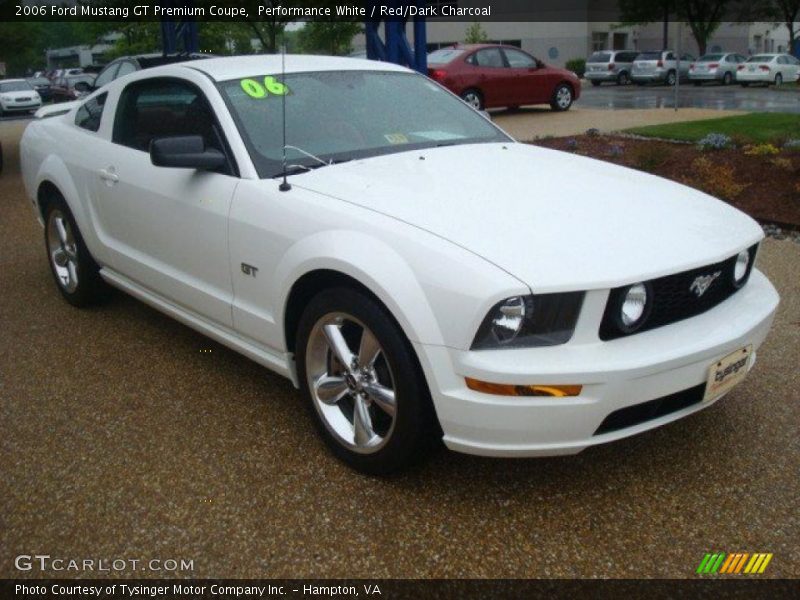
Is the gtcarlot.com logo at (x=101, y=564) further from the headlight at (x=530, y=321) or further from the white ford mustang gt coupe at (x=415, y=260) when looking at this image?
the headlight at (x=530, y=321)

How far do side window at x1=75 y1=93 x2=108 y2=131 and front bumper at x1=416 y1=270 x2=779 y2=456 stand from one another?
3087 millimetres

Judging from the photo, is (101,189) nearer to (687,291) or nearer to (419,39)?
(687,291)

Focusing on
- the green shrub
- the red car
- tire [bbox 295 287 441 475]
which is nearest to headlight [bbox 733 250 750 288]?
tire [bbox 295 287 441 475]

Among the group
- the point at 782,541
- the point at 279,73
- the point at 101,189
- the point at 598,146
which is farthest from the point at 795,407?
the point at 598,146

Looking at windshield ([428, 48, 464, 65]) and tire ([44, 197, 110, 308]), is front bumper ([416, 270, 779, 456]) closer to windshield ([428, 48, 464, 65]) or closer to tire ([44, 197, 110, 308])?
tire ([44, 197, 110, 308])

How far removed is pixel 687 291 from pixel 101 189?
3.18 meters

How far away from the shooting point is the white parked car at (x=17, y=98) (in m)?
33.8

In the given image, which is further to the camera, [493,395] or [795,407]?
[795,407]

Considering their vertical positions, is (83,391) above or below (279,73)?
below

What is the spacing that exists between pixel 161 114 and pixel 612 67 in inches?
1358

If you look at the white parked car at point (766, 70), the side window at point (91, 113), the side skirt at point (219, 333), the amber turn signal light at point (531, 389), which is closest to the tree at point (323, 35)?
the white parked car at point (766, 70)

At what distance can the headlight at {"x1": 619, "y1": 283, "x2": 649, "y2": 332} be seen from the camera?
105 inches

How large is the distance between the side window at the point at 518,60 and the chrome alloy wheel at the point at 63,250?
45.0 ft

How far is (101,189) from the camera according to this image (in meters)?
4.48
